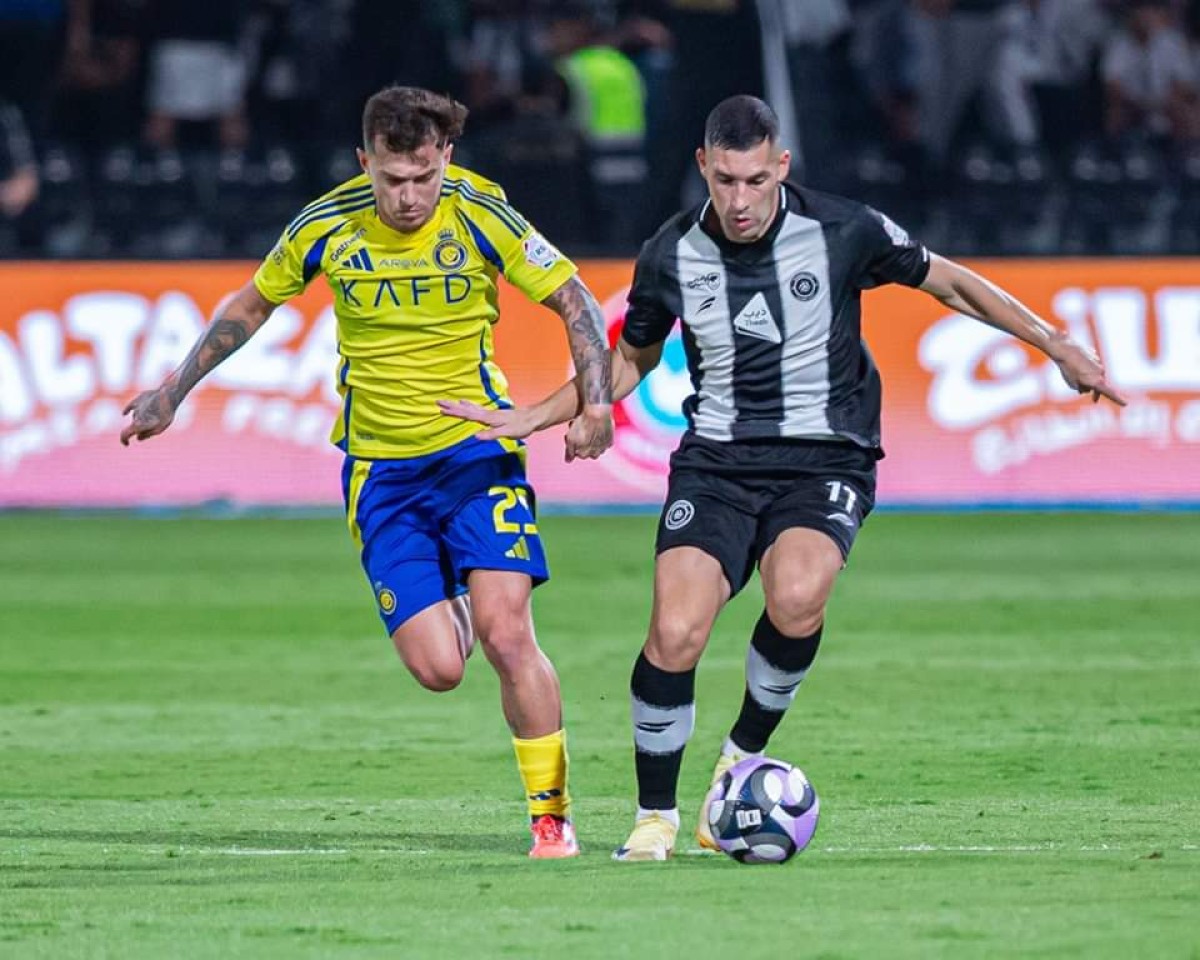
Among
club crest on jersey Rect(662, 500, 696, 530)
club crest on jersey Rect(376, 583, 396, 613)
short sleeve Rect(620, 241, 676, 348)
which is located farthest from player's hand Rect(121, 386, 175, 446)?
club crest on jersey Rect(662, 500, 696, 530)

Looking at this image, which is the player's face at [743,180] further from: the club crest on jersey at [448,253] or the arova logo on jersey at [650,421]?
the arova logo on jersey at [650,421]

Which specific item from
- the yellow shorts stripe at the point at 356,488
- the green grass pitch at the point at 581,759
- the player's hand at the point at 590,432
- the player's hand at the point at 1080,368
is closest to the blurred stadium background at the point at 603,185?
the green grass pitch at the point at 581,759

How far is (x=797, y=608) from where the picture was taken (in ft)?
23.1

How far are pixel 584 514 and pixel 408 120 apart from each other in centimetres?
952

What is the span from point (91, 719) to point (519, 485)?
3.09 m

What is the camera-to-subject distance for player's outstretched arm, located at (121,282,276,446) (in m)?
7.36

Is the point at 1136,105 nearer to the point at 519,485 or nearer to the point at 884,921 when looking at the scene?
the point at 519,485

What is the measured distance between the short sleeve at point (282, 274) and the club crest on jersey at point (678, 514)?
1260 millimetres

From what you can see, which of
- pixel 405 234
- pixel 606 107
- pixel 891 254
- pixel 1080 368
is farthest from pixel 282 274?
pixel 606 107

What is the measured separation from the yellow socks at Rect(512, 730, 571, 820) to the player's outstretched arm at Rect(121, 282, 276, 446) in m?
1.44

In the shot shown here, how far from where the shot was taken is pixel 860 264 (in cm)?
730

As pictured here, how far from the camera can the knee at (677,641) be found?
271 inches

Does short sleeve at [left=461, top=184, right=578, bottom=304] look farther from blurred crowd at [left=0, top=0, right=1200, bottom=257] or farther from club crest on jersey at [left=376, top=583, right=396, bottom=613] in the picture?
blurred crowd at [left=0, top=0, right=1200, bottom=257]

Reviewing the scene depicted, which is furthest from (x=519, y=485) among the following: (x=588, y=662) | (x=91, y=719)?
(x=588, y=662)
